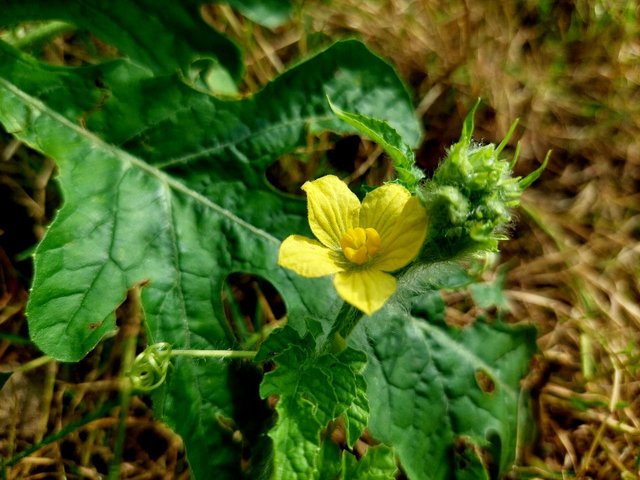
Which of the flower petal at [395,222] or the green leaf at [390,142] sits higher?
the green leaf at [390,142]

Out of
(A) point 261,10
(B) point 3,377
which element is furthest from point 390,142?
(B) point 3,377

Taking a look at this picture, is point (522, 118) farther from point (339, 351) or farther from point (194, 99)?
point (339, 351)

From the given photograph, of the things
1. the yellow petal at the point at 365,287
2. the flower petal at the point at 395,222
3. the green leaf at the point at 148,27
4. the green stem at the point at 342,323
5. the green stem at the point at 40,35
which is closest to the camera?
the yellow petal at the point at 365,287

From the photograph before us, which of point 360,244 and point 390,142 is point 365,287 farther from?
point 390,142

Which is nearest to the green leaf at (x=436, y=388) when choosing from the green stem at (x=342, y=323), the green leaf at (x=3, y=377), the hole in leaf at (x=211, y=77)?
the green stem at (x=342, y=323)

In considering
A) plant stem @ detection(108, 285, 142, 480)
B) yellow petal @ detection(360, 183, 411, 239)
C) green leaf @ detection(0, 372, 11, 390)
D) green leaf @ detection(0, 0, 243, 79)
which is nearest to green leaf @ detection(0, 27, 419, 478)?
green leaf @ detection(0, 0, 243, 79)

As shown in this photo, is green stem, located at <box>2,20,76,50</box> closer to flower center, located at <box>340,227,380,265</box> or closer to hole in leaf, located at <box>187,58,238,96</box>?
hole in leaf, located at <box>187,58,238,96</box>

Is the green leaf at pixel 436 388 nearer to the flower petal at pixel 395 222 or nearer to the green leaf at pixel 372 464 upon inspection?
the green leaf at pixel 372 464
